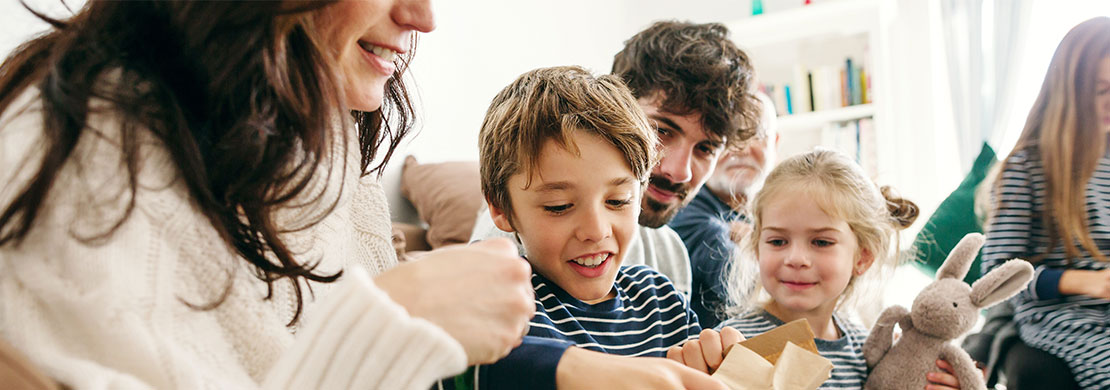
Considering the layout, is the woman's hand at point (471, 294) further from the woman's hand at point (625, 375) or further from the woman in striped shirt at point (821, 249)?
the woman in striped shirt at point (821, 249)

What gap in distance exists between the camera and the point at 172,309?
24.8 inches

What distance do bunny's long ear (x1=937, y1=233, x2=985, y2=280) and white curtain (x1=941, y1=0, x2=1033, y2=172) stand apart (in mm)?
2473

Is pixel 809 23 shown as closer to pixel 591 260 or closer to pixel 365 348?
pixel 591 260

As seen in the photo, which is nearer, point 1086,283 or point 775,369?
point 775,369

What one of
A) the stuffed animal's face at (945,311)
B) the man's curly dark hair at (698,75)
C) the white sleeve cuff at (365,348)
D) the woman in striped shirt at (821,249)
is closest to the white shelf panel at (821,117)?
the man's curly dark hair at (698,75)

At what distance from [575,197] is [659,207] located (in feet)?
1.72

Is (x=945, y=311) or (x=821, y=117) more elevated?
(x=945, y=311)

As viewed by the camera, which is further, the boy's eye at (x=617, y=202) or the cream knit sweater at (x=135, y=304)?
the boy's eye at (x=617, y=202)

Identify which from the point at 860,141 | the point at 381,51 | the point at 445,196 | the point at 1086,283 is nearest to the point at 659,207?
the point at 381,51

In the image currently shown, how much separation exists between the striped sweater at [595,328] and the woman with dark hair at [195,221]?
0.16 metres

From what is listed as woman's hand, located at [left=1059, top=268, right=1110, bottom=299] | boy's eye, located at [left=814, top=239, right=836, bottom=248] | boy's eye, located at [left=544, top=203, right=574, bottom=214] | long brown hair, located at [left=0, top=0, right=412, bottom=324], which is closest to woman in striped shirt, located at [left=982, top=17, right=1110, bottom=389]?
woman's hand, located at [left=1059, top=268, right=1110, bottom=299]

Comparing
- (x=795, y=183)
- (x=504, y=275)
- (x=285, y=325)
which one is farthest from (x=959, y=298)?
(x=285, y=325)

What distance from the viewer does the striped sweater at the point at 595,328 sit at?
2.69ft

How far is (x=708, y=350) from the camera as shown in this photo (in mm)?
929
